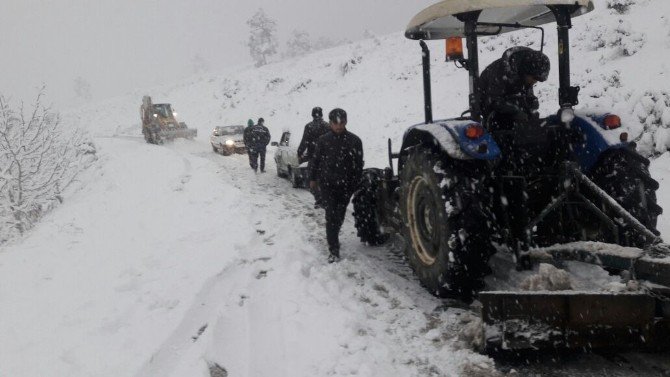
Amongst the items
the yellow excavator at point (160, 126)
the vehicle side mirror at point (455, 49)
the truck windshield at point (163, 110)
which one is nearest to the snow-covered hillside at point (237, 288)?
the vehicle side mirror at point (455, 49)

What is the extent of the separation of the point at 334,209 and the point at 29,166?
50.7 ft

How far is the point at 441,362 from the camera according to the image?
3.01 m

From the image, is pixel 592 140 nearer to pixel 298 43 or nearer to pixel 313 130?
pixel 313 130

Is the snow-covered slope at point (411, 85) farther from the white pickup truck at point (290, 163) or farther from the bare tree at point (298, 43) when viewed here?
the bare tree at point (298, 43)

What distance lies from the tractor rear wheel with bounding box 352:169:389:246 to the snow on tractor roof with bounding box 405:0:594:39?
1.76 meters

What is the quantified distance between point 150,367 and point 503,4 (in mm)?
3670

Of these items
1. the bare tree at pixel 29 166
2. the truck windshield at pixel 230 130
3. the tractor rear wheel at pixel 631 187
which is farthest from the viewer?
the truck windshield at pixel 230 130

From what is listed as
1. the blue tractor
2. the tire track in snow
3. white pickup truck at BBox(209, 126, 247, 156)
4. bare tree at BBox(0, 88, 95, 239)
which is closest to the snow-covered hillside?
the tire track in snow

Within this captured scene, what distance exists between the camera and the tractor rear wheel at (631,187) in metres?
3.63

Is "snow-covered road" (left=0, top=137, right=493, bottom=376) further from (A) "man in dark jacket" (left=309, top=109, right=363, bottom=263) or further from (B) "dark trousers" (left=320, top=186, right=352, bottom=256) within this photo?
(A) "man in dark jacket" (left=309, top=109, right=363, bottom=263)

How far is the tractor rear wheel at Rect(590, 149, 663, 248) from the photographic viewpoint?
3629 millimetres

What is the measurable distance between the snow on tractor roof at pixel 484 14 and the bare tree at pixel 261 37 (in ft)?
194

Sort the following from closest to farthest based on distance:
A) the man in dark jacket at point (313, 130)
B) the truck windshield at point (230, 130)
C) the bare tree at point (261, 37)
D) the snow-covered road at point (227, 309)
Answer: the snow-covered road at point (227, 309) < the man in dark jacket at point (313, 130) < the truck windshield at point (230, 130) < the bare tree at point (261, 37)

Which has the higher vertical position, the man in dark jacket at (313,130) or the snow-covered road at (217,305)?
the man in dark jacket at (313,130)
